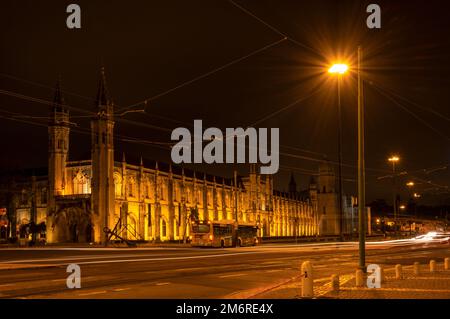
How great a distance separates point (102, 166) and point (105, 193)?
11.4 ft

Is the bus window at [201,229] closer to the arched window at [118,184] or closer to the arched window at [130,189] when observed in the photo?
the arched window at [118,184]

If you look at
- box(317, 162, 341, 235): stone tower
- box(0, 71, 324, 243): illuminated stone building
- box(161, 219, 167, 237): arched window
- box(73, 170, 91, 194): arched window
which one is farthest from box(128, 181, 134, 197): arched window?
box(317, 162, 341, 235): stone tower

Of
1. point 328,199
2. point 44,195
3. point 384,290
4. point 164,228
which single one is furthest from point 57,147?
point 328,199

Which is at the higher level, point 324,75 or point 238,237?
point 324,75

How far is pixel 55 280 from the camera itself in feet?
56.7

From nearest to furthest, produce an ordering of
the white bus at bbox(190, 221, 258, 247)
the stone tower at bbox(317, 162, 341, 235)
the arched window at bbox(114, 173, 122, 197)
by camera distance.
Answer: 1. the white bus at bbox(190, 221, 258, 247)
2. the arched window at bbox(114, 173, 122, 197)
3. the stone tower at bbox(317, 162, 341, 235)

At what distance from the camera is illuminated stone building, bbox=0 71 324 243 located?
73812 millimetres

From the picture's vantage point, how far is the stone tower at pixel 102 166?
236 feet

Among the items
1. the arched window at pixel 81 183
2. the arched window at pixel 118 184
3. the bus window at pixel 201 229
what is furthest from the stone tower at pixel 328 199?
the bus window at pixel 201 229

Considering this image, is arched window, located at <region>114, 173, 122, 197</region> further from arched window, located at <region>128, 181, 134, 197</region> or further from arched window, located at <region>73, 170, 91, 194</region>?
arched window, located at <region>73, 170, 91, 194</region>
